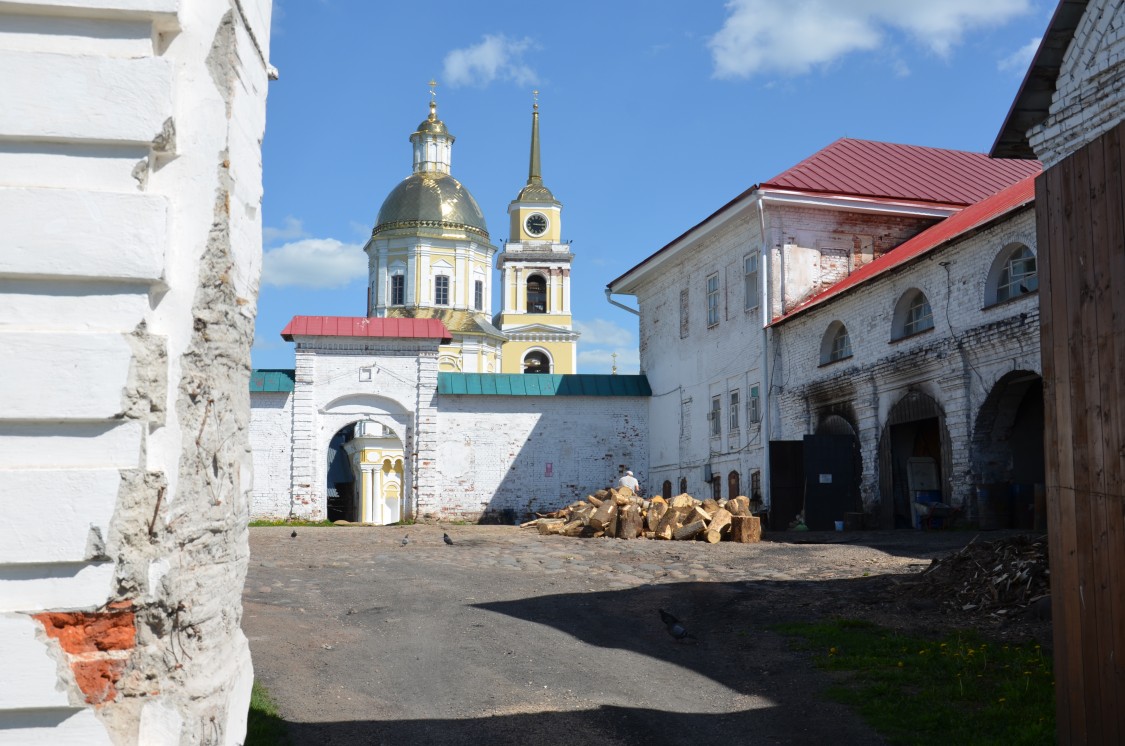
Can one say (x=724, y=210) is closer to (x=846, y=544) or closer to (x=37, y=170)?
(x=846, y=544)

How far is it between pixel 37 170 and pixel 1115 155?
4111 mm

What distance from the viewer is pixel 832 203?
945 inches

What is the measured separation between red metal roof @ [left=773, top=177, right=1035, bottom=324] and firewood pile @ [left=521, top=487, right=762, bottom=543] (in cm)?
510

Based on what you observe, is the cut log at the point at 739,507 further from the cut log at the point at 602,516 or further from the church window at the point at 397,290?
the church window at the point at 397,290

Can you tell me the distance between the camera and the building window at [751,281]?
24484 mm

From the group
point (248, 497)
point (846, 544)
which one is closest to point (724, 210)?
point (846, 544)

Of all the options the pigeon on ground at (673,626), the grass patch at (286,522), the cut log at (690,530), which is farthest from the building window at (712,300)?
the pigeon on ground at (673,626)

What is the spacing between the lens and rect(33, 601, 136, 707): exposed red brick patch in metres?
2.95

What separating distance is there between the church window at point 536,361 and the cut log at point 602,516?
37761 mm

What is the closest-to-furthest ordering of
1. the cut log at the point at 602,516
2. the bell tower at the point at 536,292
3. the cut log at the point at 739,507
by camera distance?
the cut log at the point at 739,507 < the cut log at the point at 602,516 < the bell tower at the point at 536,292

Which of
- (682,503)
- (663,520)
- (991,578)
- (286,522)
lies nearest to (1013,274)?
(682,503)

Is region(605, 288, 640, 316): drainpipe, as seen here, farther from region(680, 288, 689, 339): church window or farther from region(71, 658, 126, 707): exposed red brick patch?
region(71, 658, 126, 707): exposed red brick patch

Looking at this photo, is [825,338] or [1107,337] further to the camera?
[825,338]

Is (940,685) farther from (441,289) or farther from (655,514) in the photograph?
(441,289)
